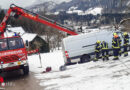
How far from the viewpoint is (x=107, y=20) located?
53281mm

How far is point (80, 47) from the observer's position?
43.6ft

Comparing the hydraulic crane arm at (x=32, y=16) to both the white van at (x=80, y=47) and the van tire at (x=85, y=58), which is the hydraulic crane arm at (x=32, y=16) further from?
the van tire at (x=85, y=58)

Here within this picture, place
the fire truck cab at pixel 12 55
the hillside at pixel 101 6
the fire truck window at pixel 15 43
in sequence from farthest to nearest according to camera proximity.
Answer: the hillside at pixel 101 6
the fire truck window at pixel 15 43
the fire truck cab at pixel 12 55

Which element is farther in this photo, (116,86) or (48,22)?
(48,22)

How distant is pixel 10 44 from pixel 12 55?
100 centimetres

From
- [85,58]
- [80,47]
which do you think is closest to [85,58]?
[85,58]

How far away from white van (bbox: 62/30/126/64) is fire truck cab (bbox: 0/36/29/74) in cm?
384

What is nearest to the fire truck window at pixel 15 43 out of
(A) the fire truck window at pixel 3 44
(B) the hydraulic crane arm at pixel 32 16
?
(A) the fire truck window at pixel 3 44

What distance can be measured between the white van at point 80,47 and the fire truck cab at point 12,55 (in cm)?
384

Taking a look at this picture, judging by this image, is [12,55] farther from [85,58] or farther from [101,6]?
[101,6]

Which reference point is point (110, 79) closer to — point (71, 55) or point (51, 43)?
point (71, 55)

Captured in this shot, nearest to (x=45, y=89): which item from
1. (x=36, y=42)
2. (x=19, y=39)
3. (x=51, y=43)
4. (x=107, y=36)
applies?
(x=19, y=39)

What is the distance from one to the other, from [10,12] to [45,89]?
8.45m

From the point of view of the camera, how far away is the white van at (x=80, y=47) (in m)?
13.2
